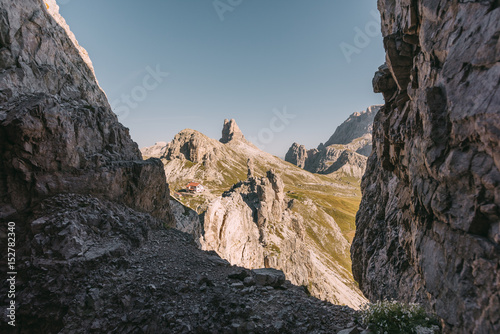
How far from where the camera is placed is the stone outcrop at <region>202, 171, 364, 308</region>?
67375mm

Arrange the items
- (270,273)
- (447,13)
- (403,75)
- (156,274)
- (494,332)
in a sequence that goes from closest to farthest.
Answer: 1. (494,332)
2. (447,13)
3. (403,75)
4. (156,274)
5. (270,273)

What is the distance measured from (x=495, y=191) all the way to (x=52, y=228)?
21.0m

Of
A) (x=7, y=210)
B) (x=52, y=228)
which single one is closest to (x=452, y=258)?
(x=52, y=228)

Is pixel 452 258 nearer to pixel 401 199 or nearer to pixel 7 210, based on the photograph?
pixel 401 199

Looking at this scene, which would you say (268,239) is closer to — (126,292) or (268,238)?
(268,238)

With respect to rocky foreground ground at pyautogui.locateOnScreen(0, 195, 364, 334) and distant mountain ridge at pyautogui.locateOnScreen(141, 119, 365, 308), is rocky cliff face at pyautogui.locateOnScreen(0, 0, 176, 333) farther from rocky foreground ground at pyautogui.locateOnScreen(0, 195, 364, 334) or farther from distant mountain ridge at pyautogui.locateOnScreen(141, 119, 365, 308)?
distant mountain ridge at pyautogui.locateOnScreen(141, 119, 365, 308)

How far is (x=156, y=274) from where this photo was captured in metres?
13.9

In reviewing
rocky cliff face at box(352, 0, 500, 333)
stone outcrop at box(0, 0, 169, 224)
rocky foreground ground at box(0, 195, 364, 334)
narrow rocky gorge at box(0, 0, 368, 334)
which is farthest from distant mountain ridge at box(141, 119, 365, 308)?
rocky cliff face at box(352, 0, 500, 333)

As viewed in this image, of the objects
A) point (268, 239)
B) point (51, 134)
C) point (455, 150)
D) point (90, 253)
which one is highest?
point (51, 134)

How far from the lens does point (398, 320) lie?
8094 mm

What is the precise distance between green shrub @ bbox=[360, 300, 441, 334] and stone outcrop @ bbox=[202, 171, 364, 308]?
2176 inches

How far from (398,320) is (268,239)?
243 feet

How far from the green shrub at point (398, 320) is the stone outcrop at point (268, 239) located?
55273 millimetres

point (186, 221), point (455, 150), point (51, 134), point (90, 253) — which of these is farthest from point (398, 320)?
point (186, 221)
